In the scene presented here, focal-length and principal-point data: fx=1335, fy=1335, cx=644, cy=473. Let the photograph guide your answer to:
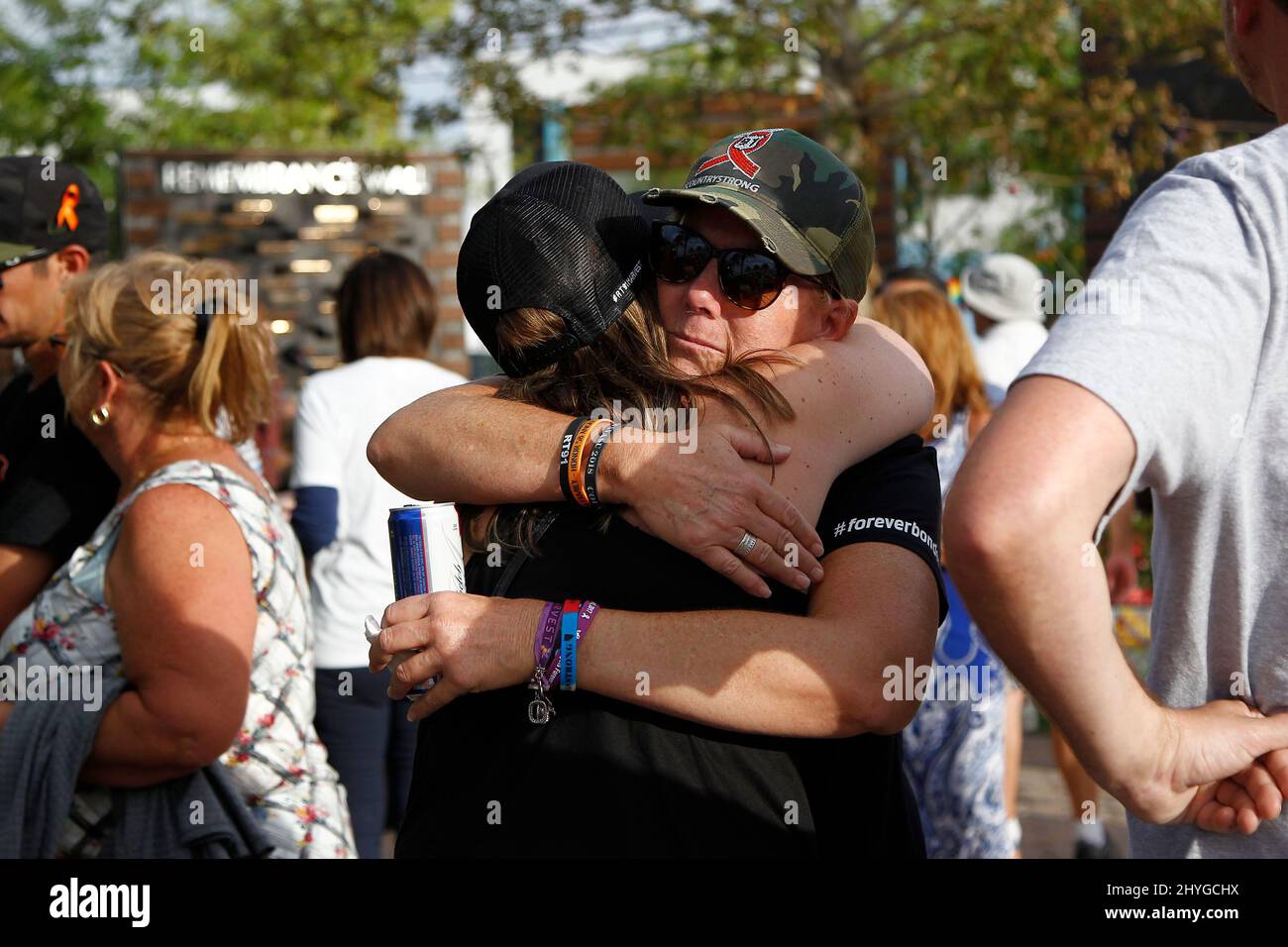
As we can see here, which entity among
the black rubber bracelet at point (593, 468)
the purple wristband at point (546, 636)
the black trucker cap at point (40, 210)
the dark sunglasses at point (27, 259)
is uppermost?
the black trucker cap at point (40, 210)

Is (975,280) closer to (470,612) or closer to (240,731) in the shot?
(240,731)

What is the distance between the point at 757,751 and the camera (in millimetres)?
1821

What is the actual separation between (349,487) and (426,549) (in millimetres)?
2831

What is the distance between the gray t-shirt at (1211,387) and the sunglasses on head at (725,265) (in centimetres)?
53

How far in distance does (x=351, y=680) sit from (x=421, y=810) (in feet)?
8.51

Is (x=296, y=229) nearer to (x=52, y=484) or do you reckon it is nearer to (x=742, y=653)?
(x=52, y=484)

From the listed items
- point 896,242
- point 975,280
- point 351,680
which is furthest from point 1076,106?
point 351,680

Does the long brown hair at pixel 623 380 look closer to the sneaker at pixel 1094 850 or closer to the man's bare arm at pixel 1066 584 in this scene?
the man's bare arm at pixel 1066 584

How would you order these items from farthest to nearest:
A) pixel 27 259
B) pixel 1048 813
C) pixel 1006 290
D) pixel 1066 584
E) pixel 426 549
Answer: pixel 1048 813
pixel 1006 290
pixel 27 259
pixel 426 549
pixel 1066 584

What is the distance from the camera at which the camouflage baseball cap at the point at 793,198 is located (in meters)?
1.86

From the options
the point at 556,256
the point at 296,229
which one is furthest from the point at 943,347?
the point at 296,229

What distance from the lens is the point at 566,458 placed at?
70.9 inches

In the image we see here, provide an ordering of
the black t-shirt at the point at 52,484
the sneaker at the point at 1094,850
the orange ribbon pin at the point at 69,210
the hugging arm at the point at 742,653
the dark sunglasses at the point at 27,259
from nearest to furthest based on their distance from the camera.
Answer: the hugging arm at the point at 742,653, the black t-shirt at the point at 52,484, the dark sunglasses at the point at 27,259, the orange ribbon pin at the point at 69,210, the sneaker at the point at 1094,850

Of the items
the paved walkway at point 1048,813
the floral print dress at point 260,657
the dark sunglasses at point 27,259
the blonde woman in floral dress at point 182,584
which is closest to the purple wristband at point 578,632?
the blonde woman in floral dress at point 182,584
